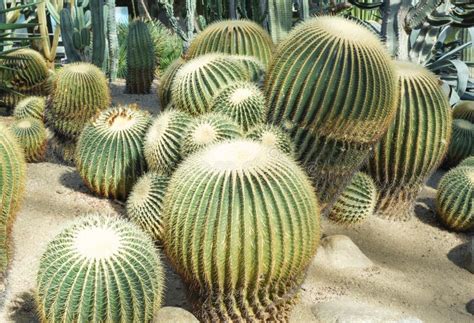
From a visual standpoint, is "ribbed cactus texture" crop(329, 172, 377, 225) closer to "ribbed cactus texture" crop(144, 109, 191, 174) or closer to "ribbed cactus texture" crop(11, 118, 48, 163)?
"ribbed cactus texture" crop(144, 109, 191, 174)

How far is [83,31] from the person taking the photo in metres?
7.43

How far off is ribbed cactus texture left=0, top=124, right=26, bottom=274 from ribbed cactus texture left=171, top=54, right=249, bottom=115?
52.1 inches

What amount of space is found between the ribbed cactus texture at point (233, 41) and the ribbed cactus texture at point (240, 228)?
A: 2190 mm

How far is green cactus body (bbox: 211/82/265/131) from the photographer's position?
398 cm

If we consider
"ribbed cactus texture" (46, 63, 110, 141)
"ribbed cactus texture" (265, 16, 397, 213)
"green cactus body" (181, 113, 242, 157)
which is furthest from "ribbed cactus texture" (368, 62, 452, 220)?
"ribbed cactus texture" (46, 63, 110, 141)

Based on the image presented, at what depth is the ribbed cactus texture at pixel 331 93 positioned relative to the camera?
373 centimetres

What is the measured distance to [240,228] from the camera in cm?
284

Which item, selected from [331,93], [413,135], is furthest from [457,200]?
[331,93]

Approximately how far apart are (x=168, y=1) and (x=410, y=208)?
20.1 feet

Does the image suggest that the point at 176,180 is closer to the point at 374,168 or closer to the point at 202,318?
the point at 202,318

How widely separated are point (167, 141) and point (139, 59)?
12.3 feet

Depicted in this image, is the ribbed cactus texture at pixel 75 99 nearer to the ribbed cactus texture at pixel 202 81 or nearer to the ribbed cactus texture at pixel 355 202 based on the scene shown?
the ribbed cactus texture at pixel 202 81

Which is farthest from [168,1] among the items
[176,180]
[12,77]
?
[176,180]

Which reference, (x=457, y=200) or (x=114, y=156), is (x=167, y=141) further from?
(x=457, y=200)
